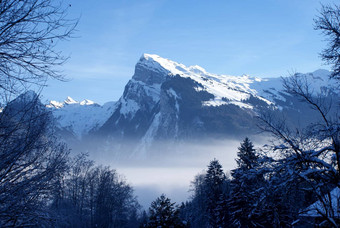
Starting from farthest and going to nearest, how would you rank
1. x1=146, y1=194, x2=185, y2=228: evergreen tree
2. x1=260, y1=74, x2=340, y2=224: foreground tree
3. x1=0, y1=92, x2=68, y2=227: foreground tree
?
x1=146, y1=194, x2=185, y2=228: evergreen tree → x1=260, y1=74, x2=340, y2=224: foreground tree → x1=0, y1=92, x2=68, y2=227: foreground tree

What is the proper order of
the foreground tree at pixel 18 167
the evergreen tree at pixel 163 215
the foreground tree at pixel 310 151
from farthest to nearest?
the evergreen tree at pixel 163 215
the foreground tree at pixel 310 151
the foreground tree at pixel 18 167

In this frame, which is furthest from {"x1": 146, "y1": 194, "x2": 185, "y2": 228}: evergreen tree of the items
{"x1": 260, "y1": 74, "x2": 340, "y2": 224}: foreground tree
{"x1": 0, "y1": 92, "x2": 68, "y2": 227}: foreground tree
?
{"x1": 260, "y1": 74, "x2": 340, "y2": 224}: foreground tree

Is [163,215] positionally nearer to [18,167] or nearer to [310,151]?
[310,151]

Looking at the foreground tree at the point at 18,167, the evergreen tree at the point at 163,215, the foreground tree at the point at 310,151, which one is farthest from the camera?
the evergreen tree at the point at 163,215

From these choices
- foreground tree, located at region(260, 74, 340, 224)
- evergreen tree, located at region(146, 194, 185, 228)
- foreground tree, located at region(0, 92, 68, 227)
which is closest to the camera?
foreground tree, located at region(0, 92, 68, 227)

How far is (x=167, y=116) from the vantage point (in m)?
194

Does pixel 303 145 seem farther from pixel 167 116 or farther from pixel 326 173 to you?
pixel 167 116

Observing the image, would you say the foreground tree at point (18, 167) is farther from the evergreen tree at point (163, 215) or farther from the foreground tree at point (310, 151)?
the evergreen tree at point (163, 215)

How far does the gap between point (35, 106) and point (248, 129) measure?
577 ft

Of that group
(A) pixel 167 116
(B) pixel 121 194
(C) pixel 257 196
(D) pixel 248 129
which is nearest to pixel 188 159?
(A) pixel 167 116

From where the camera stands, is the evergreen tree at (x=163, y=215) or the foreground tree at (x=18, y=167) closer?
the foreground tree at (x=18, y=167)

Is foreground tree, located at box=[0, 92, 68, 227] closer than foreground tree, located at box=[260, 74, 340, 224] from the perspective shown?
Yes

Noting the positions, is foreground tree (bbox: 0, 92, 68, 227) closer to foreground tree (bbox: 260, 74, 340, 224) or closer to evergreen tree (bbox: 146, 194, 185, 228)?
foreground tree (bbox: 260, 74, 340, 224)

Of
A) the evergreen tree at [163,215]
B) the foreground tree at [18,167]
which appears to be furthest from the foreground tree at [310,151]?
the evergreen tree at [163,215]
